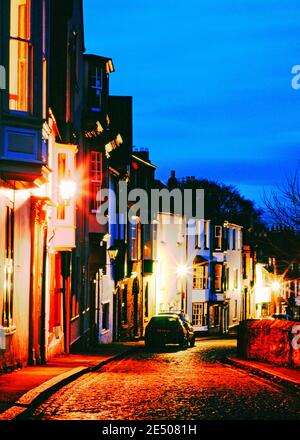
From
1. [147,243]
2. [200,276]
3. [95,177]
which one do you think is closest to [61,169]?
[95,177]

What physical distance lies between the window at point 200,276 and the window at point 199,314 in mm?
1426

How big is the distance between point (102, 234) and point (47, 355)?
1305cm

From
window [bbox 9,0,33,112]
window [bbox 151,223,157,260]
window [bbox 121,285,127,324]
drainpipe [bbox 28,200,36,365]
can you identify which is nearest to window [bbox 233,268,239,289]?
window [bbox 151,223,157,260]

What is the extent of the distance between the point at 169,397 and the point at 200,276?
182 feet

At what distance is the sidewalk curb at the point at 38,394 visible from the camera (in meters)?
12.7

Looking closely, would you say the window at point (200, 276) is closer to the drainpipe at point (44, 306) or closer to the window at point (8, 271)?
the drainpipe at point (44, 306)

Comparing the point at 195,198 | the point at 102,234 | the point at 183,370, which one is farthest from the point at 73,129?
the point at 195,198

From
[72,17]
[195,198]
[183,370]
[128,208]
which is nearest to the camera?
[183,370]

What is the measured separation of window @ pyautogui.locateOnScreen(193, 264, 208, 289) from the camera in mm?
70562

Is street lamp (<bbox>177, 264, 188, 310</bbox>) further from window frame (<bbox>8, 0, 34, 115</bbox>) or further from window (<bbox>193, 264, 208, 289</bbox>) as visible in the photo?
window frame (<bbox>8, 0, 34, 115</bbox>)

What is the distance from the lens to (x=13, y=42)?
17.9 metres

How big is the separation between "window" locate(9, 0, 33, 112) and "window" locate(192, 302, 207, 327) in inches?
2069
